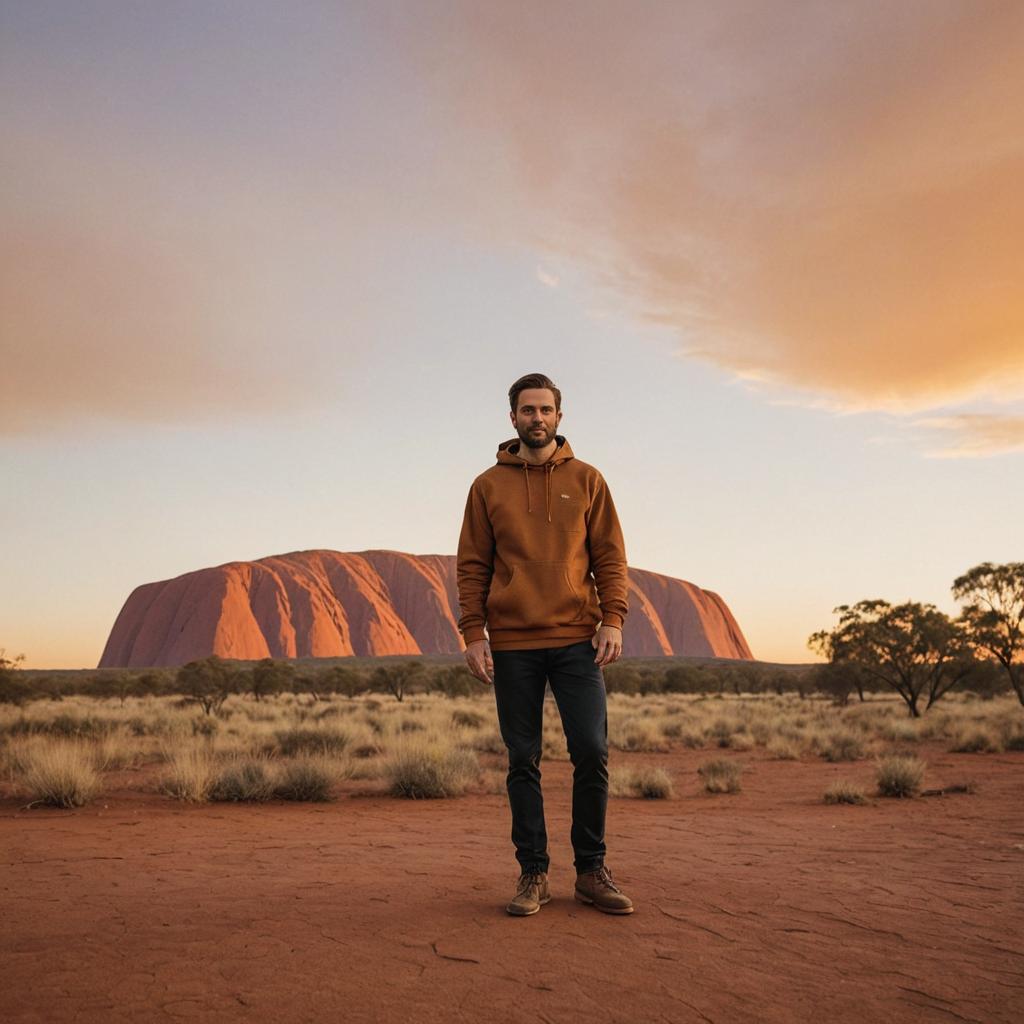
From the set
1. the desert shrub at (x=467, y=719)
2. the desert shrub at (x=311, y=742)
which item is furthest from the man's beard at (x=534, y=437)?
the desert shrub at (x=467, y=719)

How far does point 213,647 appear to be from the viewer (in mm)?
93500

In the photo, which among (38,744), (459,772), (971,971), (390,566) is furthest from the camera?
(390,566)

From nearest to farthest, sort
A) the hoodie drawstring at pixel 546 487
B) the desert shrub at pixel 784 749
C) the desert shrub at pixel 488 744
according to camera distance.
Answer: the hoodie drawstring at pixel 546 487, the desert shrub at pixel 488 744, the desert shrub at pixel 784 749

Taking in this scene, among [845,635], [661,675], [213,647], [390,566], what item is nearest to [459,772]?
[845,635]

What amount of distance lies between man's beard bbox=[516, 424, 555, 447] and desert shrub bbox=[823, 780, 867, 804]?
8283 mm

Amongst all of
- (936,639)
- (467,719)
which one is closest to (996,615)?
(936,639)

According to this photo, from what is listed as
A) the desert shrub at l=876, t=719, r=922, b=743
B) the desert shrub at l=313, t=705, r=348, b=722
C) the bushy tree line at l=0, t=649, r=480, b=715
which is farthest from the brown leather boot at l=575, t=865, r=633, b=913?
the bushy tree line at l=0, t=649, r=480, b=715

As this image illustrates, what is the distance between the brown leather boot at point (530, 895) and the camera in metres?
3.96

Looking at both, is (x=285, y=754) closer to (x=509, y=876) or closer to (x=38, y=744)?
(x=38, y=744)

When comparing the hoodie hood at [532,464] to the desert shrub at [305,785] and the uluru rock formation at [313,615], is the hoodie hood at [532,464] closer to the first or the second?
the desert shrub at [305,785]

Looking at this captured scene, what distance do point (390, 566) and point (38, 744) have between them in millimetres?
109936

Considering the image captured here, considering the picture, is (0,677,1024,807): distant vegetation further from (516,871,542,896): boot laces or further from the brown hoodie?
the brown hoodie

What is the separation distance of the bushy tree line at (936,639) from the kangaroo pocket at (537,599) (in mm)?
26341

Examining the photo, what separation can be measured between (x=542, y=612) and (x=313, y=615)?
99.5m
